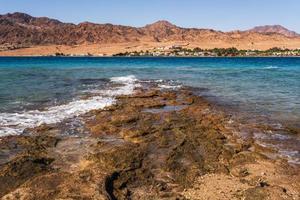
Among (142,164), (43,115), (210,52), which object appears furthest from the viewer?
(210,52)

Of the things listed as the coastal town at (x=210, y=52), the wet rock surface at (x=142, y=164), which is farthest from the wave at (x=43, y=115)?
the coastal town at (x=210, y=52)

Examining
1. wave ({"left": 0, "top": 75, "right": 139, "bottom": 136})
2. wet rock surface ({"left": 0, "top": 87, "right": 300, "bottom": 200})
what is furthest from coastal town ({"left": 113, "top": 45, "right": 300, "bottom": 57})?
wet rock surface ({"left": 0, "top": 87, "right": 300, "bottom": 200})

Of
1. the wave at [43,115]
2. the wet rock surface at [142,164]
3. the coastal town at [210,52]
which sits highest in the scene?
the wet rock surface at [142,164]

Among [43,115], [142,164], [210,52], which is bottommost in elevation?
[210,52]

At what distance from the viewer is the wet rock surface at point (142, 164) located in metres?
9.85

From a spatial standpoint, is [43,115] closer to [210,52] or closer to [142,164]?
[142,164]

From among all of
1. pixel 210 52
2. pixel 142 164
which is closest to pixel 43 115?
pixel 142 164

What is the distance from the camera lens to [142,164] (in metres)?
12.0

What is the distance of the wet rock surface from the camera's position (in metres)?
9.85

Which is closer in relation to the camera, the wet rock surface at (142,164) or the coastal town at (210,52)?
the wet rock surface at (142,164)

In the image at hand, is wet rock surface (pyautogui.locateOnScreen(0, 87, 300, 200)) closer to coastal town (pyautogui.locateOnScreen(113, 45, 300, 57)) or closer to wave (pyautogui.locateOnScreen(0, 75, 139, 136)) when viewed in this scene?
wave (pyautogui.locateOnScreen(0, 75, 139, 136))

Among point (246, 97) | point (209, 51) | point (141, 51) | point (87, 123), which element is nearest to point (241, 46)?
point (209, 51)

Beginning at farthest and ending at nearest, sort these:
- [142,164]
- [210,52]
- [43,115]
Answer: [210,52], [43,115], [142,164]

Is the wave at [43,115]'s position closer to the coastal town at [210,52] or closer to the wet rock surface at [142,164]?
the wet rock surface at [142,164]
